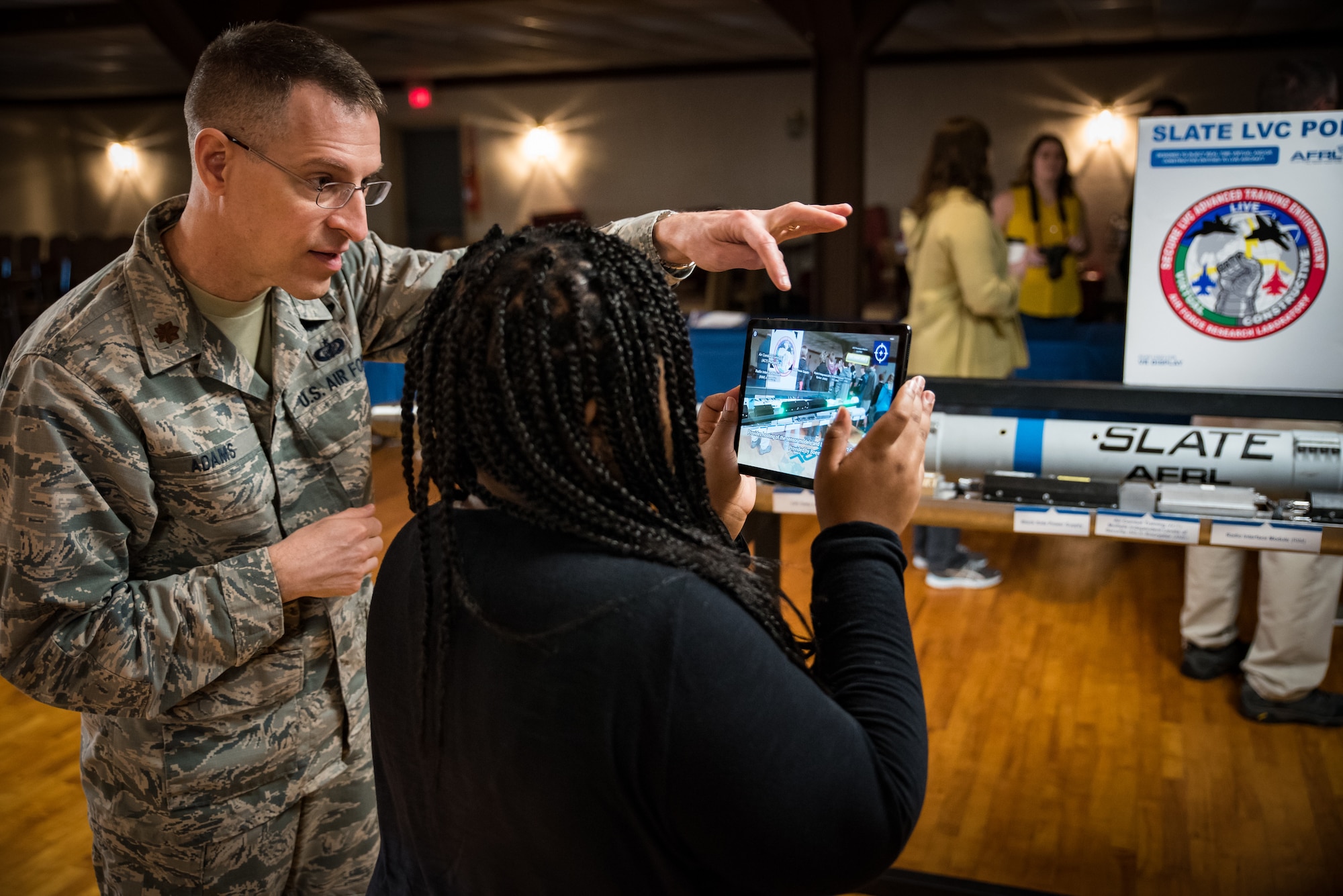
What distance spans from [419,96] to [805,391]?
36.1ft

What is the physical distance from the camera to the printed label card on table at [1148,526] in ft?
5.10

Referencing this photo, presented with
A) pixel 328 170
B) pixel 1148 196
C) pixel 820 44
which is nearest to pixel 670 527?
pixel 328 170

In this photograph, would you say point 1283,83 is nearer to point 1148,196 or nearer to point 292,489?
point 1148,196

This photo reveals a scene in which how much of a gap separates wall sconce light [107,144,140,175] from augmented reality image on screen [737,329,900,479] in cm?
1370

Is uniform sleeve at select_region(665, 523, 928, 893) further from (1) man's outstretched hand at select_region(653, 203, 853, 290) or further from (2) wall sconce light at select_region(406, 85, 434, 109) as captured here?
(2) wall sconce light at select_region(406, 85, 434, 109)

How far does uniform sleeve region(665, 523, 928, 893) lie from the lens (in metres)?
0.63

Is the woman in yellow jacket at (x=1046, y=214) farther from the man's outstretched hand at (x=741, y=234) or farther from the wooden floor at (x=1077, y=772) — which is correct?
the man's outstretched hand at (x=741, y=234)

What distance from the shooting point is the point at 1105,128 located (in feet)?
31.9

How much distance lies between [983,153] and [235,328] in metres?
2.52

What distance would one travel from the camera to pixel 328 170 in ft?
3.58

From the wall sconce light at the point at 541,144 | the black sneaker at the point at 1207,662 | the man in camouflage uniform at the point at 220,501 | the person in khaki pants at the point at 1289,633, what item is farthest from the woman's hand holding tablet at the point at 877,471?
the wall sconce light at the point at 541,144

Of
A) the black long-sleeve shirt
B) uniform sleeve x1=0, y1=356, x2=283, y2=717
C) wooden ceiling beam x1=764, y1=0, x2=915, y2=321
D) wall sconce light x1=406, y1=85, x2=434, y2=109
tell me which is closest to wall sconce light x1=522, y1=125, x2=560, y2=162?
wall sconce light x1=406, y1=85, x2=434, y2=109

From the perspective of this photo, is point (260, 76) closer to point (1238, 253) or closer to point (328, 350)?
point (328, 350)

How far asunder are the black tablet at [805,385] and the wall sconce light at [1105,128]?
32.2 feet
